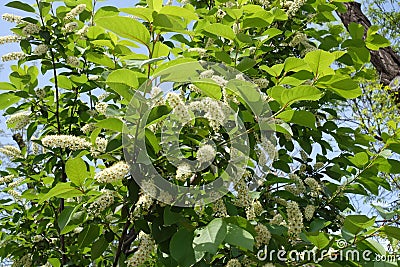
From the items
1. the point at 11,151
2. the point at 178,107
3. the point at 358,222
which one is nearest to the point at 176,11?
the point at 178,107

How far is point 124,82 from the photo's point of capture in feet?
3.73

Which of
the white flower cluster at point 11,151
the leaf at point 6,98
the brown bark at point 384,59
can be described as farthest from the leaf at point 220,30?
the brown bark at point 384,59

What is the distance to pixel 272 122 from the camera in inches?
48.4

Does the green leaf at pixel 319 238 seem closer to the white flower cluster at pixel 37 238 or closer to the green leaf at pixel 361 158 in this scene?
the green leaf at pixel 361 158

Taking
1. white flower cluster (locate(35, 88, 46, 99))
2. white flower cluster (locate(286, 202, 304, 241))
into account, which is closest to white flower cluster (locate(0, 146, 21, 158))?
white flower cluster (locate(35, 88, 46, 99))

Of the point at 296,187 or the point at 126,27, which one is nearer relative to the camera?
the point at 126,27

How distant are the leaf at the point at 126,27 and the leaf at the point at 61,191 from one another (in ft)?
1.31

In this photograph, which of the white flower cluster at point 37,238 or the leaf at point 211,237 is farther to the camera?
the white flower cluster at point 37,238

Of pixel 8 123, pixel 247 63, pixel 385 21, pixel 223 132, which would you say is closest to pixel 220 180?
pixel 223 132

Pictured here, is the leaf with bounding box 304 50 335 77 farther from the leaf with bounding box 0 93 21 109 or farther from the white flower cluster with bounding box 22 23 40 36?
the leaf with bounding box 0 93 21 109

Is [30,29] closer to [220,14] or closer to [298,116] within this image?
[220,14]

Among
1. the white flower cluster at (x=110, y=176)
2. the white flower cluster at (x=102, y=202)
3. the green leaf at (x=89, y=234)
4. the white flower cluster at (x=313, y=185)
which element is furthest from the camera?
the white flower cluster at (x=313, y=185)

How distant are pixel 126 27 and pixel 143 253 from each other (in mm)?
571

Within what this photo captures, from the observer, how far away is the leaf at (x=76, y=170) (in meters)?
1.17
